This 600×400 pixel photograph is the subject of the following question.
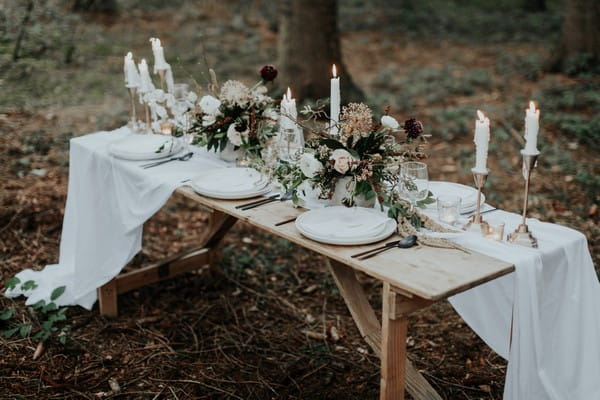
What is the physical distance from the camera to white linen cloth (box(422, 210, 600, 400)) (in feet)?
7.12

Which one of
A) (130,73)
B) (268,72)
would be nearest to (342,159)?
(268,72)

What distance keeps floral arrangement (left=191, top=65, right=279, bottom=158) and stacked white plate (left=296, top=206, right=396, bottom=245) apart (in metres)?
0.67

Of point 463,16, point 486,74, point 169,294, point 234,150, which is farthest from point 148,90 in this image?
point 463,16

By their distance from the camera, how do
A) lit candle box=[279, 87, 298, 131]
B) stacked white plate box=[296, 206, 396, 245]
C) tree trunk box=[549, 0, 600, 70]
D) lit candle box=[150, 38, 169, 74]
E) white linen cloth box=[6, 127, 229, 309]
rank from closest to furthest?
stacked white plate box=[296, 206, 396, 245], lit candle box=[279, 87, 298, 131], white linen cloth box=[6, 127, 229, 309], lit candle box=[150, 38, 169, 74], tree trunk box=[549, 0, 600, 70]

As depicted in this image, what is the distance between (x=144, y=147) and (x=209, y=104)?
505 mm

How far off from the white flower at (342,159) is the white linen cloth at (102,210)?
0.87 meters

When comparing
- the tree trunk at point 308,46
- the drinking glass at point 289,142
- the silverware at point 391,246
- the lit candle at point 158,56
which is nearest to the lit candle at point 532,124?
the silverware at point 391,246

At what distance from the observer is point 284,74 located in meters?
7.13

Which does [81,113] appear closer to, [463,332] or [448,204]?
[463,332]

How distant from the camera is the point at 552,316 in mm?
2344

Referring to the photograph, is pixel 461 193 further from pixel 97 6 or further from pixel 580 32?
pixel 97 6

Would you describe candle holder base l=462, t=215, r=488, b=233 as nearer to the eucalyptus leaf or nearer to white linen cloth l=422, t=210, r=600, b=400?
white linen cloth l=422, t=210, r=600, b=400

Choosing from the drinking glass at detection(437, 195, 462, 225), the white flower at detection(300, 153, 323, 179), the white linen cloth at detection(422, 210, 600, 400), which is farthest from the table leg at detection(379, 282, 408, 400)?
the white flower at detection(300, 153, 323, 179)

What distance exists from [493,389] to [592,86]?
5.59 m
